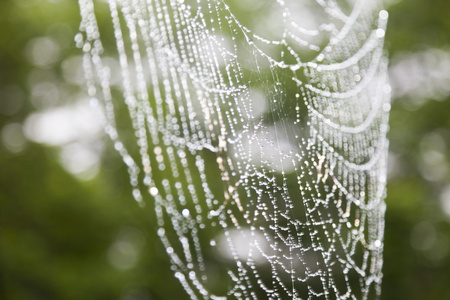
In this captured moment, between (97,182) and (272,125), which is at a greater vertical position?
(272,125)

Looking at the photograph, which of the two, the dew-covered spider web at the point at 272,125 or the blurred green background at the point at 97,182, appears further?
the blurred green background at the point at 97,182

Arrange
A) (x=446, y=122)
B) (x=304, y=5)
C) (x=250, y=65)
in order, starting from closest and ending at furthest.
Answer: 1. (x=250, y=65)
2. (x=304, y=5)
3. (x=446, y=122)

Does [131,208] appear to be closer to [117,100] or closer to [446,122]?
[117,100]

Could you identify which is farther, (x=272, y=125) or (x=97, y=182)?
(x=97, y=182)

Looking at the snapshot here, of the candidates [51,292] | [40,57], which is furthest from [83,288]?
[40,57]
